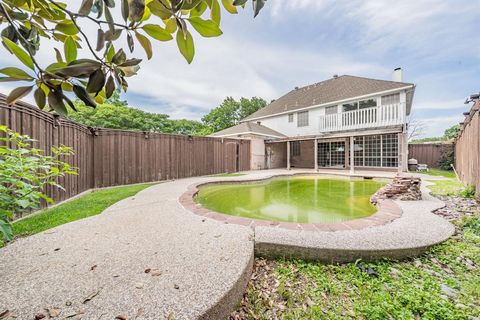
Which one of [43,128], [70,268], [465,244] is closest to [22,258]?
[70,268]

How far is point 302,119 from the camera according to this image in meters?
16.0

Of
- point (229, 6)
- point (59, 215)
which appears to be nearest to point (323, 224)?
point (229, 6)

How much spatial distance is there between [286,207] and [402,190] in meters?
2.83

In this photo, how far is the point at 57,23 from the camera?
2.84 ft

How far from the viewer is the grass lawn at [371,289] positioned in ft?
5.21

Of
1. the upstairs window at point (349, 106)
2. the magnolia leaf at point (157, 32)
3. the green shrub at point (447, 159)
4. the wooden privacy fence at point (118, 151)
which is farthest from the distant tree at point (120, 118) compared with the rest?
the green shrub at point (447, 159)

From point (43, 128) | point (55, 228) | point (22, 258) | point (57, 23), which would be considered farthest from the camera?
point (43, 128)

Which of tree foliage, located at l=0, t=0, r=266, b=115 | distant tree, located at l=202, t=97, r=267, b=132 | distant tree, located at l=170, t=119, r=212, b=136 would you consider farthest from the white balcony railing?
distant tree, located at l=170, t=119, r=212, b=136

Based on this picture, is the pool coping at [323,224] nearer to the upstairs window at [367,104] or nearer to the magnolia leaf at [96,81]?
the magnolia leaf at [96,81]

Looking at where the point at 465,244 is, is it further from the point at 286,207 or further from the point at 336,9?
the point at 336,9

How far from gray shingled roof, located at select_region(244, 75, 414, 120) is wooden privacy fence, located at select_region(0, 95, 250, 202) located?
7.30 m

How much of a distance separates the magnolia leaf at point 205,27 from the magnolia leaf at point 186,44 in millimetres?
47

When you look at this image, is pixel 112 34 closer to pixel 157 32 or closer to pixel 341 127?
pixel 157 32

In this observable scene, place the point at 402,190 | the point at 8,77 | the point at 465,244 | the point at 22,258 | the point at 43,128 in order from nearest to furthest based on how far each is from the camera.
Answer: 1. the point at 8,77
2. the point at 22,258
3. the point at 465,244
4. the point at 43,128
5. the point at 402,190
